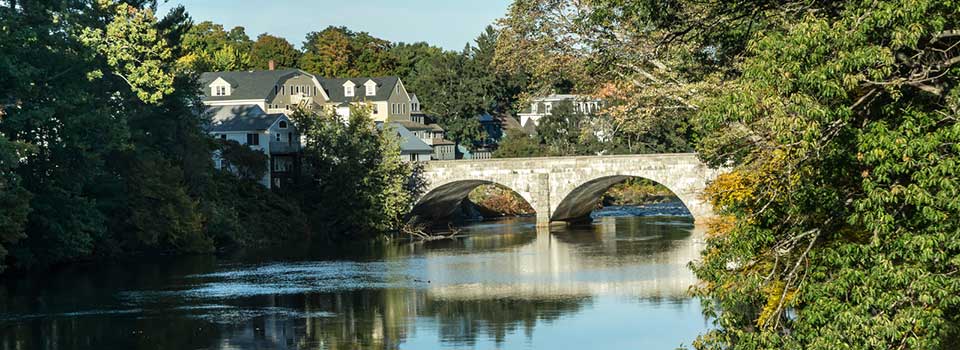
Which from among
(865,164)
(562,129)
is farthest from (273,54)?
(865,164)

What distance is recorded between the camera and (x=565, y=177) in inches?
2808

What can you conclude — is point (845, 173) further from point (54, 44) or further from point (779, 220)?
point (54, 44)

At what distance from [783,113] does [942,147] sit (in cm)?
198

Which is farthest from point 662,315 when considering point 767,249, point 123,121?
point 123,121

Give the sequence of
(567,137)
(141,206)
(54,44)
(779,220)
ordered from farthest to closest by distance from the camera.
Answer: (567,137)
(141,206)
(54,44)
(779,220)

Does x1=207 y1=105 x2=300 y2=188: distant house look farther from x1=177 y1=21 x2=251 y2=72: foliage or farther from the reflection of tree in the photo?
the reflection of tree

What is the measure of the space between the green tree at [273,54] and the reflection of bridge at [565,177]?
49.8 m

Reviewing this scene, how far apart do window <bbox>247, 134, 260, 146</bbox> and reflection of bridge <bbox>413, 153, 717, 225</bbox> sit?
34.3ft

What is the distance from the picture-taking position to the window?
7791 centimetres

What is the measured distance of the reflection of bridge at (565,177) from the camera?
221ft

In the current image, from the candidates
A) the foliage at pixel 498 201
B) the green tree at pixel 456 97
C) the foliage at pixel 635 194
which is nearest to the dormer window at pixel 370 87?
the green tree at pixel 456 97

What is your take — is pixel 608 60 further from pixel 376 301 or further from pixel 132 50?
pixel 132 50

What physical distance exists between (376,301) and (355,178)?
28797mm

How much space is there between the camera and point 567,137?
307 feet
